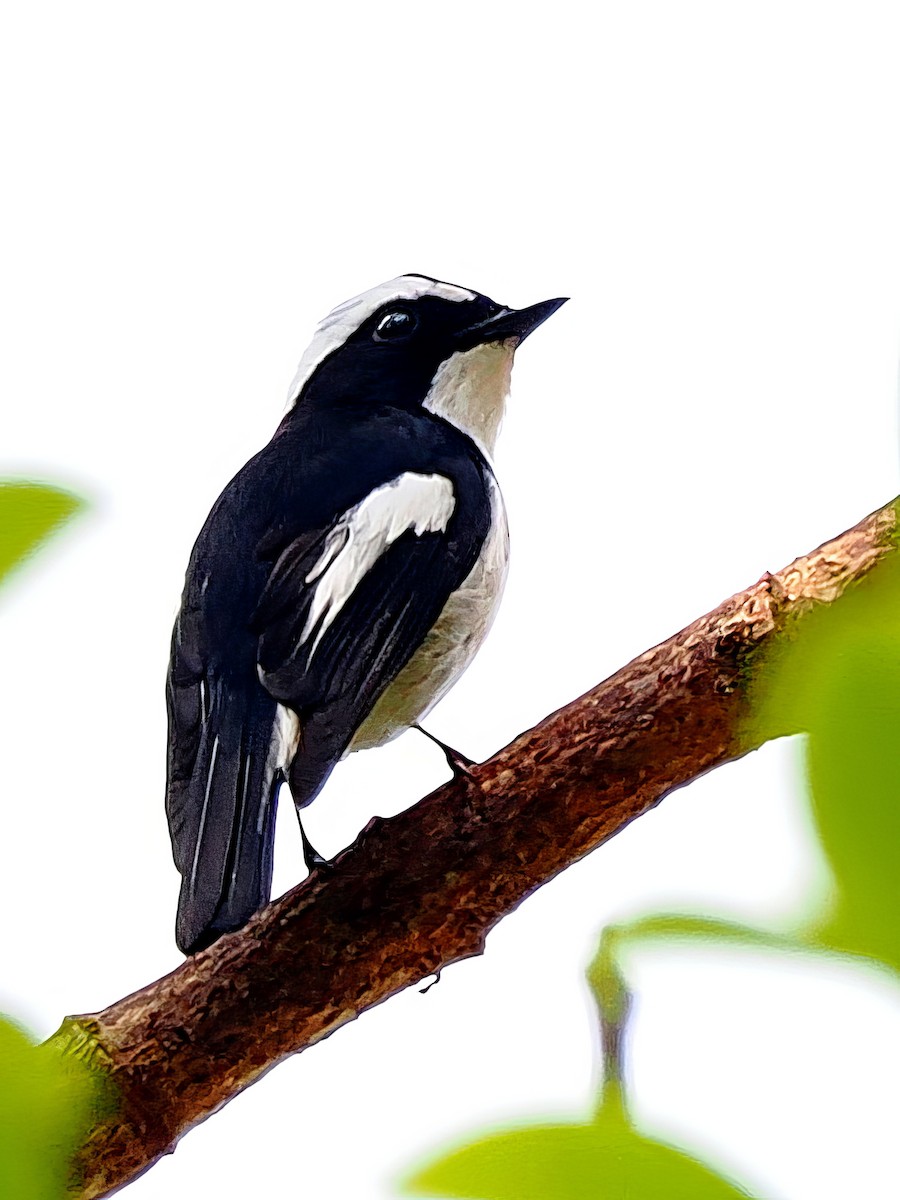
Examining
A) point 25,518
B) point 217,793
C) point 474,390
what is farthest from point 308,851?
point 25,518

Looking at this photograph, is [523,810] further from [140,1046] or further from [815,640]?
[815,640]

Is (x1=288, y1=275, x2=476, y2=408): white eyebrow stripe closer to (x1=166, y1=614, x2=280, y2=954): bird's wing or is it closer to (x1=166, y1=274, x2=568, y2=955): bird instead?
(x1=166, y1=274, x2=568, y2=955): bird

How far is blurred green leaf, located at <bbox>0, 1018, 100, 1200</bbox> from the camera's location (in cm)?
31

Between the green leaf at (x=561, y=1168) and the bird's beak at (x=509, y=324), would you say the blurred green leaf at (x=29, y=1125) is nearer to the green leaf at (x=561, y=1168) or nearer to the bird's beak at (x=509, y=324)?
the green leaf at (x=561, y=1168)

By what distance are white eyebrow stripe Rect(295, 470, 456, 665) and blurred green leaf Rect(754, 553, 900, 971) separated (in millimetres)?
977

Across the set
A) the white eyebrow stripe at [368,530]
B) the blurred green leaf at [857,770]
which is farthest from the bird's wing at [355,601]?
the blurred green leaf at [857,770]

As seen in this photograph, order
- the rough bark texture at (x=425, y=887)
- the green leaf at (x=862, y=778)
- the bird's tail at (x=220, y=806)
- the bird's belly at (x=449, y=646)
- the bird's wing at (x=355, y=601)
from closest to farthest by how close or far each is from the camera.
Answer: the green leaf at (x=862, y=778) < the rough bark texture at (x=425, y=887) < the bird's tail at (x=220, y=806) < the bird's wing at (x=355, y=601) < the bird's belly at (x=449, y=646)

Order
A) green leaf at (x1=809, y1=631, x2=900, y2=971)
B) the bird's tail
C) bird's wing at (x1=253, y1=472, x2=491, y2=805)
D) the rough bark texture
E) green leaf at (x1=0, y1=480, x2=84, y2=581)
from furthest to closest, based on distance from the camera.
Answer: bird's wing at (x1=253, y1=472, x2=491, y2=805) → the bird's tail → the rough bark texture → green leaf at (x1=0, y1=480, x2=84, y2=581) → green leaf at (x1=809, y1=631, x2=900, y2=971)

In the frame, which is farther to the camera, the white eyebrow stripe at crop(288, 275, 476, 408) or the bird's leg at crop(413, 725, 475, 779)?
the white eyebrow stripe at crop(288, 275, 476, 408)

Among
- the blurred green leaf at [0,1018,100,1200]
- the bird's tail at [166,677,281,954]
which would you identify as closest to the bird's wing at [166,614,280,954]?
the bird's tail at [166,677,281,954]

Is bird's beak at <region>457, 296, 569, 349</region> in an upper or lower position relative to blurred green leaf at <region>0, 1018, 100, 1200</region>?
upper

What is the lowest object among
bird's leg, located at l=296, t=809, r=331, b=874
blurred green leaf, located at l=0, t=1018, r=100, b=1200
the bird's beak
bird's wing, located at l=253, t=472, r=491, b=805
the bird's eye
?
bird's leg, located at l=296, t=809, r=331, b=874

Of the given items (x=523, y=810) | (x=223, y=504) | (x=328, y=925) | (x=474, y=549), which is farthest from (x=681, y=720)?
(x=223, y=504)

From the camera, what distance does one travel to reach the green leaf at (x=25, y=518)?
0.37 metres
